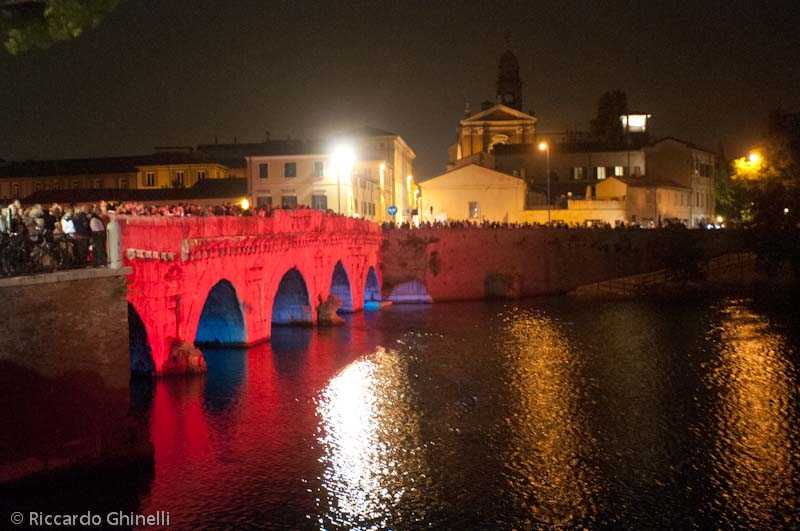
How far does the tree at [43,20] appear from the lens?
15750 mm

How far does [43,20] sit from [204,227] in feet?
53.9

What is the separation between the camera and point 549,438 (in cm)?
2592

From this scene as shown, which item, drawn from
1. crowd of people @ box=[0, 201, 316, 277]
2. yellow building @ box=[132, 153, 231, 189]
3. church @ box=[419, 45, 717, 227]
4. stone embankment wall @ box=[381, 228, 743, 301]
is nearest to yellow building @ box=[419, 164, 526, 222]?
church @ box=[419, 45, 717, 227]

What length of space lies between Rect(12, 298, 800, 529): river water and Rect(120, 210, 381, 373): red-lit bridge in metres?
1.62

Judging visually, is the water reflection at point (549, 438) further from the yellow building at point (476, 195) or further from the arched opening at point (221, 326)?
the yellow building at point (476, 195)

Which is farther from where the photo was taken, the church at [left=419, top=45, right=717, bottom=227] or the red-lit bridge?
the church at [left=419, top=45, right=717, bottom=227]

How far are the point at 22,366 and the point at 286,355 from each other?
1908 cm

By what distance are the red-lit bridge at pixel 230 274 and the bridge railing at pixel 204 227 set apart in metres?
0.04

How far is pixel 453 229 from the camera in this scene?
2677 inches

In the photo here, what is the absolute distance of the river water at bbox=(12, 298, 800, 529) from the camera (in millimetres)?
20250

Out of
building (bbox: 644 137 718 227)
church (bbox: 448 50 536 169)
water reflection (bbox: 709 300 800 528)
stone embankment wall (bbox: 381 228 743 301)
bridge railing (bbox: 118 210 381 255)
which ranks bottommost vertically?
water reflection (bbox: 709 300 800 528)

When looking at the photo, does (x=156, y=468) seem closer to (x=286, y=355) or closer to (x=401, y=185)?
(x=286, y=355)

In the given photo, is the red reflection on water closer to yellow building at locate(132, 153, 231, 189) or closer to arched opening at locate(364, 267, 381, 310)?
arched opening at locate(364, 267, 381, 310)

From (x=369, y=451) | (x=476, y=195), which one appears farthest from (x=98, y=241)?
(x=476, y=195)
